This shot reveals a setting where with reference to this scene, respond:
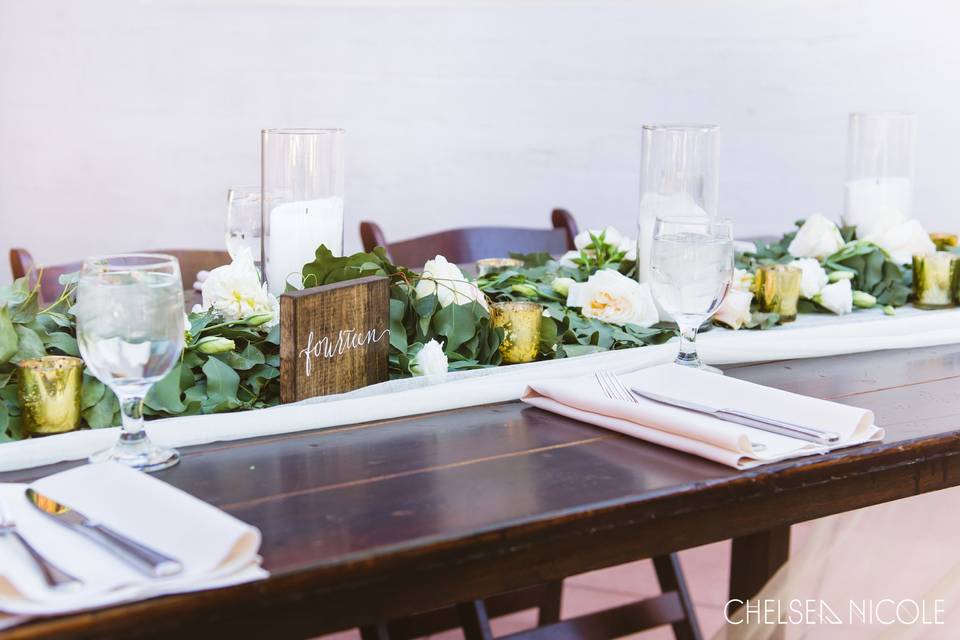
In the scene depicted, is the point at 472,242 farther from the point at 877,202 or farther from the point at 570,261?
the point at 877,202

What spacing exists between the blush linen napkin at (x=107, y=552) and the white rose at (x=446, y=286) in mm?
462

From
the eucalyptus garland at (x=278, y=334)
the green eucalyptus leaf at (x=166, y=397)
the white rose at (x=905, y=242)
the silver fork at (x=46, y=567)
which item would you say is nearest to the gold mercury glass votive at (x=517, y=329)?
the eucalyptus garland at (x=278, y=334)

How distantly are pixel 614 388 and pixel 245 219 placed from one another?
1.80 feet

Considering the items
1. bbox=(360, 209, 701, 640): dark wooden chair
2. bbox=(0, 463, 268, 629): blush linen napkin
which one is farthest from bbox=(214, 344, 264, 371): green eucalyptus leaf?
bbox=(360, 209, 701, 640): dark wooden chair

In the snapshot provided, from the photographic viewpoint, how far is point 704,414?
1.01 meters

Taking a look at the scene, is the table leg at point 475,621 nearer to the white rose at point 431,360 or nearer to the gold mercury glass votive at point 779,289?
the white rose at point 431,360

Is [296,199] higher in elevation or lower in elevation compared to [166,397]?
higher

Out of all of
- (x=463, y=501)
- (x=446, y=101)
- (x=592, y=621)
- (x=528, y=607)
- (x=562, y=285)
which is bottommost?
(x=528, y=607)

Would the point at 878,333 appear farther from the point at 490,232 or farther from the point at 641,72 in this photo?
the point at 641,72

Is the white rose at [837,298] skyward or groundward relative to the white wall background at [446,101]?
groundward

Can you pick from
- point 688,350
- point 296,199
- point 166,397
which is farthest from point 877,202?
point 166,397

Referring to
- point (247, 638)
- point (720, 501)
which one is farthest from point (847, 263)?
point (247, 638)

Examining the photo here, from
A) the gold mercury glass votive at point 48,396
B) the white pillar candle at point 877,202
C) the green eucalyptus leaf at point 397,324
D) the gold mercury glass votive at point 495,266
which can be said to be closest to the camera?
the gold mercury glass votive at point 48,396

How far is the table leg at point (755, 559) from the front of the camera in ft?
5.49
